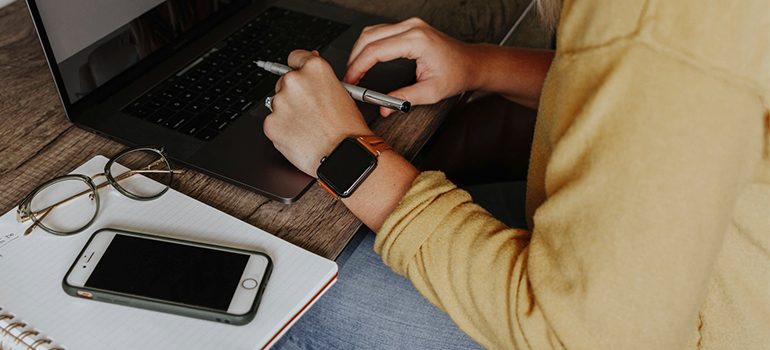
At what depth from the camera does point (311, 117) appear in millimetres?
687

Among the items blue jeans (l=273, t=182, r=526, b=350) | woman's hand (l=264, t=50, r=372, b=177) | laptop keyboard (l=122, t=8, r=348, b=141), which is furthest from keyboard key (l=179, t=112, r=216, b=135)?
blue jeans (l=273, t=182, r=526, b=350)

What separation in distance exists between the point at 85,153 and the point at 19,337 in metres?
0.30

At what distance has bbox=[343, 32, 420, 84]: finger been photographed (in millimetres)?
778

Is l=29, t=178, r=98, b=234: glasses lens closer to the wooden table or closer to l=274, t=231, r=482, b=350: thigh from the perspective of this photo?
the wooden table

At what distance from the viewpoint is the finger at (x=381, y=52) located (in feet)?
2.55

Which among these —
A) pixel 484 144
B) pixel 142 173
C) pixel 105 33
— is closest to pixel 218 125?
pixel 142 173

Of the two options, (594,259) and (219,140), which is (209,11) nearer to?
(219,140)

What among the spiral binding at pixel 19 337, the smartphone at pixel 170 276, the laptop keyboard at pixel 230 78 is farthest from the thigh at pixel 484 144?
the spiral binding at pixel 19 337

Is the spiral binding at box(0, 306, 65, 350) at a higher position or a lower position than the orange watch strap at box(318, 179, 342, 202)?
lower

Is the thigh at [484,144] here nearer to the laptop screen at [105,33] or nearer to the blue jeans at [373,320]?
the blue jeans at [373,320]

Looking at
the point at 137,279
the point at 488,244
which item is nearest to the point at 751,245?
the point at 488,244

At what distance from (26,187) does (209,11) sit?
1.46 feet

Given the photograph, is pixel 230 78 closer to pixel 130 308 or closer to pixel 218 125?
pixel 218 125

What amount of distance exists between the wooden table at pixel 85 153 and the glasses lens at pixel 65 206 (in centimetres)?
5
